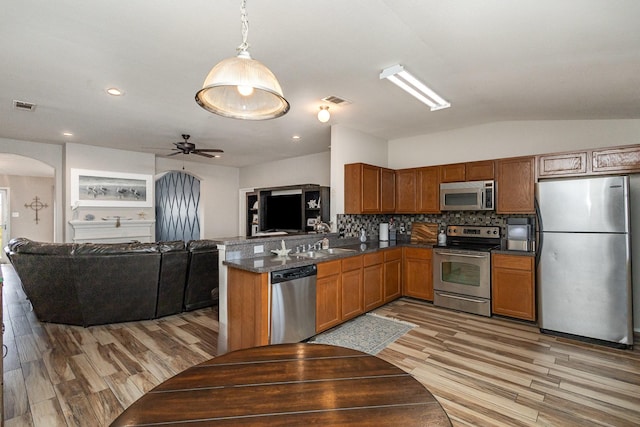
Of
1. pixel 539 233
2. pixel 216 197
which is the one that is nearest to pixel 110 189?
pixel 216 197

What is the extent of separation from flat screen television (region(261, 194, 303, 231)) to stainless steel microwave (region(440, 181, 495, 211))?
9.27 feet

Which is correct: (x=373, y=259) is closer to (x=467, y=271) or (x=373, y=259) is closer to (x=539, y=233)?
(x=467, y=271)

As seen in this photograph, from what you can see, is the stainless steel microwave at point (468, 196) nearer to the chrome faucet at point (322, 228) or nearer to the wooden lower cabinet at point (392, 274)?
the wooden lower cabinet at point (392, 274)

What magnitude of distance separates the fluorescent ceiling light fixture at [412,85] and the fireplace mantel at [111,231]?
19.1 ft

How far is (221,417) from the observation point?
2.93 ft

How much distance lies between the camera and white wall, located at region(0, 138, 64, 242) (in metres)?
5.24

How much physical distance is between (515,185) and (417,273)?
177cm

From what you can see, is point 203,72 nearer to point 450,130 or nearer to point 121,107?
point 121,107

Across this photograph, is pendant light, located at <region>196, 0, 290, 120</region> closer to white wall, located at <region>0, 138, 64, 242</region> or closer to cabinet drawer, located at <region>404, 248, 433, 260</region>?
cabinet drawer, located at <region>404, 248, 433, 260</region>

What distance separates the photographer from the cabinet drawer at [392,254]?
4.25 m

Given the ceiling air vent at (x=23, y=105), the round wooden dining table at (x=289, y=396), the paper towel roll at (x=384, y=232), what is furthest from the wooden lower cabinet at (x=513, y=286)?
the ceiling air vent at (x=23, y=105)

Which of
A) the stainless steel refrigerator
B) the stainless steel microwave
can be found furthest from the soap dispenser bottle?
the stainless steel refrigerator

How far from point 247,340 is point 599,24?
3490mm

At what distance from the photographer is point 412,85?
290 centimetres
